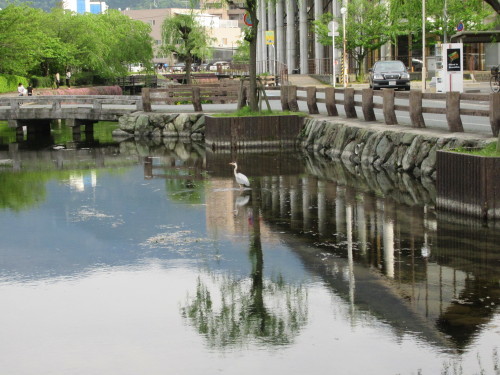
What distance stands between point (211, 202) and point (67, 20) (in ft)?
186

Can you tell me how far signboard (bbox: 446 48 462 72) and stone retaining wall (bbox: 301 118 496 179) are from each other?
993 cm

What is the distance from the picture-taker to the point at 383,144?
25.1 metres

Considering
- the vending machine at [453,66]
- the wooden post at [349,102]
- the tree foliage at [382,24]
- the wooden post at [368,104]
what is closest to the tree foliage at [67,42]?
the tree foliage at [382,24]

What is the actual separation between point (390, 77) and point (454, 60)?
759 cm

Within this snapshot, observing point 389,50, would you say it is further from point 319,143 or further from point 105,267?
point 105,267

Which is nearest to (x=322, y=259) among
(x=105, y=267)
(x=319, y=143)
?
(x=105, y=267)

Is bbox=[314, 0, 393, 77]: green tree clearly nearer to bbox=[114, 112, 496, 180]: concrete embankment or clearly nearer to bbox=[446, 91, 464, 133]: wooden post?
bbox=[114, 112, 496, 180]: concrete embankment

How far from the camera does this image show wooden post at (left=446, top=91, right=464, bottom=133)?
22.2 m

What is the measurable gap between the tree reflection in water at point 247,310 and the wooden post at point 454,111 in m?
9.93

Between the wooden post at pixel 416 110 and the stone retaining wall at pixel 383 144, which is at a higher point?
the wooden post at pixel 416 110

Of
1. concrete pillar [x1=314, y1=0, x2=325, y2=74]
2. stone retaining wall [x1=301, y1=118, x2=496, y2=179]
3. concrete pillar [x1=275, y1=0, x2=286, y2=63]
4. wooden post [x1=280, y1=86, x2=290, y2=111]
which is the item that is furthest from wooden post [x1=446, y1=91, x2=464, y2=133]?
concrete pillar [x1=275, y1=0, x2=286, y2=63]

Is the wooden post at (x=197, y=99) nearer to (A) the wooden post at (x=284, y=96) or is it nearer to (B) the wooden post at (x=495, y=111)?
(A) the wooden post at (x=284, y=96)

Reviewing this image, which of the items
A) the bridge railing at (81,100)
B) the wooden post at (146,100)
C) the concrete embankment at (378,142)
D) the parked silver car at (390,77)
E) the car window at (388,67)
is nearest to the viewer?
the concrete embankment at (378,142)

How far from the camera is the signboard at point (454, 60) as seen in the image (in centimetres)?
3853
